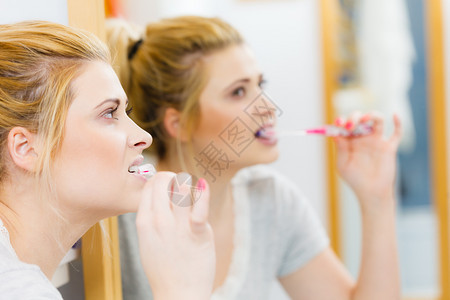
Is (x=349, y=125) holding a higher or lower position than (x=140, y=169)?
lower

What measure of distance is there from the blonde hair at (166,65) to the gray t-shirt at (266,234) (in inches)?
8.8

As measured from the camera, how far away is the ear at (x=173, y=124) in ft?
2.82

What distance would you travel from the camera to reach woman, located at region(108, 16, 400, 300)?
812 millimetres

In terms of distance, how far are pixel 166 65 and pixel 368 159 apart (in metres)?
0.42

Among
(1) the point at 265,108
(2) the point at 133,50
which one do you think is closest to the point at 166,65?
(2) the point at 133,50

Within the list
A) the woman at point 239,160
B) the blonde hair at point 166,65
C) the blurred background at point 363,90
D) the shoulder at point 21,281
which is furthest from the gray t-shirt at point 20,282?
the blurred background at point 363,90

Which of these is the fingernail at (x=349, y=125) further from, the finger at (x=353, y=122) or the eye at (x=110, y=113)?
the eye at (x=110, y=113)

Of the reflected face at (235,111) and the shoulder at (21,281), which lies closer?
the shoulder at (21,281)

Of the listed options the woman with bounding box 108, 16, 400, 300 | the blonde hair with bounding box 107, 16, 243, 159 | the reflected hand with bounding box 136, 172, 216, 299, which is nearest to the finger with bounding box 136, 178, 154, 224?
the reflected hand with bounding box 136, 172, 216, 299

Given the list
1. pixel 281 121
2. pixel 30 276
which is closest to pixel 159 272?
pixel 30 276

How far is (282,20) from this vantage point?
1.85 meters

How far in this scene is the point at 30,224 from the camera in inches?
21.4

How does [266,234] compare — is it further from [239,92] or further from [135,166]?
[135,166]

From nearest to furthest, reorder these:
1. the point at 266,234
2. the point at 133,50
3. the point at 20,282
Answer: the point at 20,282 → the point at 133,50 → the point at 266,234
